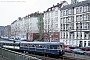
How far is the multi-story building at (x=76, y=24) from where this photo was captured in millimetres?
61875

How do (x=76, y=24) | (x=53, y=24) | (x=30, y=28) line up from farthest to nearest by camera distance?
1. (x=30, y=28)
2. (x=53, y=24)
3. (x=76, y=24)

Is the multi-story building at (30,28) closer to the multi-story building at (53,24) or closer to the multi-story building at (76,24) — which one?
the multi-story building at (53,24)

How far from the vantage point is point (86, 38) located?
62375 mm

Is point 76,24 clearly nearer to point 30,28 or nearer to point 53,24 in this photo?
point 53,24

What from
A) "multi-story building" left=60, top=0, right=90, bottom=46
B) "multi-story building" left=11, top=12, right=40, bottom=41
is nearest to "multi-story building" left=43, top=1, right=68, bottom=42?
"multi-story building" left=60, top=0, right=90, bottom=46

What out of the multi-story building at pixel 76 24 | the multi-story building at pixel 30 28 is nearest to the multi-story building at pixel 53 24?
the multi-story building at pixel 76 24

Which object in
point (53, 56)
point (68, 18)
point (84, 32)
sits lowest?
point (53, 56)

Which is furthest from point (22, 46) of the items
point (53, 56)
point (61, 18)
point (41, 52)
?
point (61, 18)

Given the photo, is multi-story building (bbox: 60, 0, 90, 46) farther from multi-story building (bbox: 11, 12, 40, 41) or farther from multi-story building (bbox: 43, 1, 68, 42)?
multi-story building (bbox: 11, 12, 40, 41)

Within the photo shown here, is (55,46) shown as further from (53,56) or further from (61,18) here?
(61,18)

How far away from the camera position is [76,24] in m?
65.6

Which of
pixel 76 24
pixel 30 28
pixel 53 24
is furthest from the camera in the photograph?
pixel 30 28

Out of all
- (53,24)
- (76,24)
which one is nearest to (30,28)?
(53,24)

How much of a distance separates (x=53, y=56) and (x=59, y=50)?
90.1 inches
